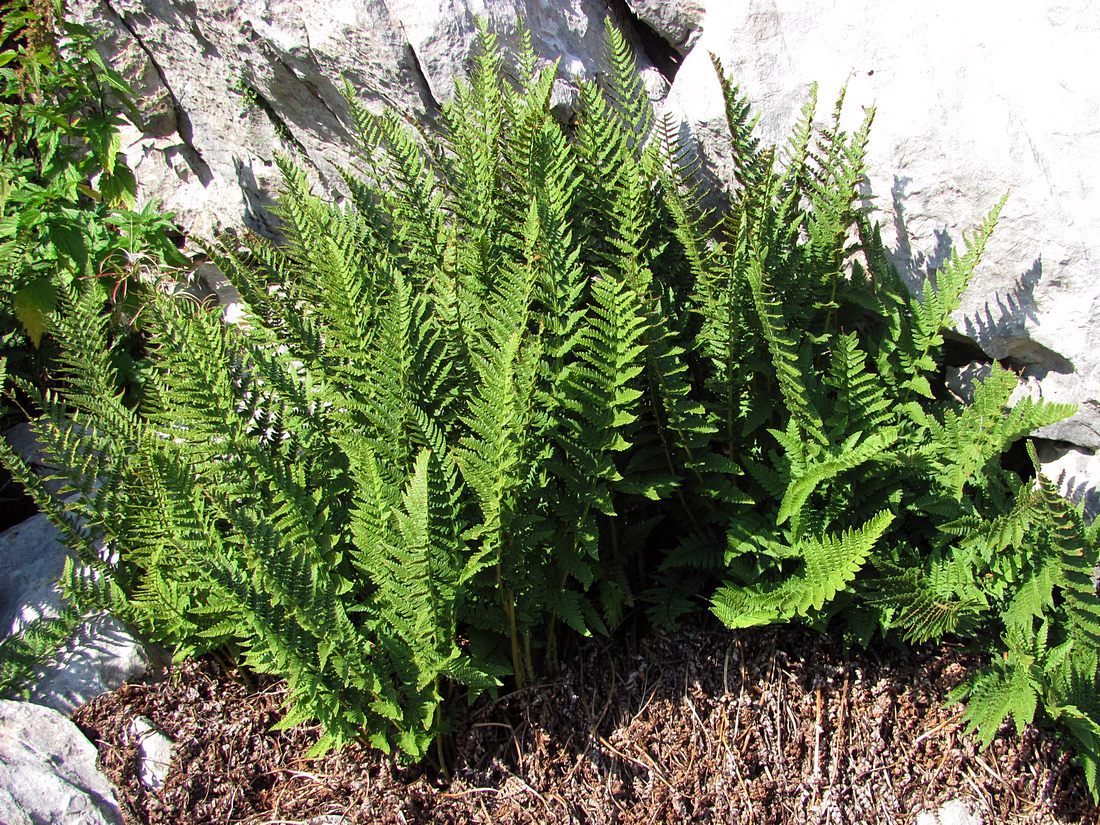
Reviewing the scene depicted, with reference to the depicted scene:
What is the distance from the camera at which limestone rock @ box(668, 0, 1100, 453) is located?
2709 millimetres

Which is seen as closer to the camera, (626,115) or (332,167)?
(626,115)

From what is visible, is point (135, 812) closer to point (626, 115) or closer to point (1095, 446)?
point (626, 115)

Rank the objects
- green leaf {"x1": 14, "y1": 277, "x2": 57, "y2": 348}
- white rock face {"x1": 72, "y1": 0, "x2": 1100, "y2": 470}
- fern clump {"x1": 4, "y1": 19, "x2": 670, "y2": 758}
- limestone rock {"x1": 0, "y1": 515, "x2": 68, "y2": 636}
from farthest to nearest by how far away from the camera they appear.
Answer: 1. green leaf {"x1": 14, "y1": 277, "x2": 57, "y2": 348}
2. limestone rock {"x1": 0, "y1": 515, "x2": 68, "y2": 636}
3. white rock face {"x1": 72, "y1": 0, "x2": 1100, "y2": 470}
4. fern clump {"x1": 4, "y1": 19, "x2": 670, "y2": 758}

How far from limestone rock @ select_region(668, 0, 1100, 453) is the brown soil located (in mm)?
1022

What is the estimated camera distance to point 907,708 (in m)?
2.70

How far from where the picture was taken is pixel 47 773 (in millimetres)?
2486

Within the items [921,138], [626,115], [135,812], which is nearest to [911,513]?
[921,138]

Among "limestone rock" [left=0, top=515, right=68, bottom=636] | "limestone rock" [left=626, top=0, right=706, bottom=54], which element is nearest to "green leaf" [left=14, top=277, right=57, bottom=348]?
"limestone rock" [left=0, top=515, right=68, bottom=636]

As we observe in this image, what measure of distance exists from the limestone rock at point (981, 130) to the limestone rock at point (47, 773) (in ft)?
9.01

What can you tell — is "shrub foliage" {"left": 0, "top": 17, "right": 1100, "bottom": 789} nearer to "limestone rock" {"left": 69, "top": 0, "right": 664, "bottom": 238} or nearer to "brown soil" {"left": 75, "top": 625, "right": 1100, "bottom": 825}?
"brown soil" {"left": 75, "top": 625, "right": 1100, "bottom": 825}

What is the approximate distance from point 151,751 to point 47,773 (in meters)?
0.27

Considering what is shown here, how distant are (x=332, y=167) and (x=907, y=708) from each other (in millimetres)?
2979

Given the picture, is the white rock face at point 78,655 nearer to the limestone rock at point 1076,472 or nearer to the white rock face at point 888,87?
the white rock face at point 888,87

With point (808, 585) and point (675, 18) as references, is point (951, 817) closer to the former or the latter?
point (808, 585)
